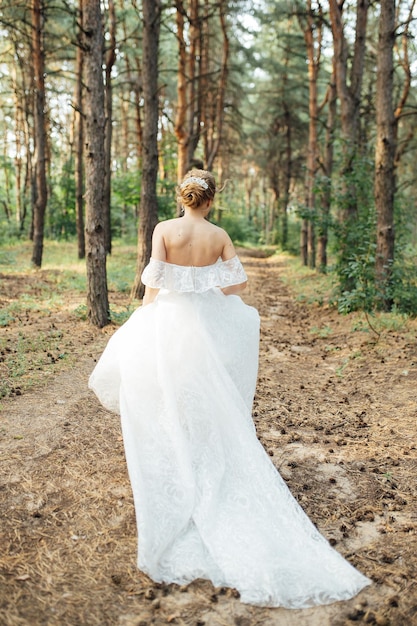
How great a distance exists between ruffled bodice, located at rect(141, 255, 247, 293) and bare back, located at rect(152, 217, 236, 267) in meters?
0.06

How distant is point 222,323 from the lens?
432 centimetres

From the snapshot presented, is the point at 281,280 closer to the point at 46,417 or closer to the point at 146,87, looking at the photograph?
the point at 146,87

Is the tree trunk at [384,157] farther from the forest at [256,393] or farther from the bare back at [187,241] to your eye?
the bare back at [187,241]

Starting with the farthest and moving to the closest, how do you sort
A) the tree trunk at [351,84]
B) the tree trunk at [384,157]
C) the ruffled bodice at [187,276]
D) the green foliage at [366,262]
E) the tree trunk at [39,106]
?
the tree trunk at [39,106], the tree trunk at [351,84], the tree trunk at [384,157], the green foliage at [366,262], the ruffled bodice at [187,276]

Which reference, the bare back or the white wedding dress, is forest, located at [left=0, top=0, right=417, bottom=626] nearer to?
the white wedding dress

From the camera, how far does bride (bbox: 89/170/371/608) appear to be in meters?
3.19

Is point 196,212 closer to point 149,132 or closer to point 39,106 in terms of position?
point 149,132

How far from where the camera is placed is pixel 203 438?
391 centimetres

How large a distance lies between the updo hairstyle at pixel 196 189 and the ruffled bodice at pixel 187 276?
0.53 metres

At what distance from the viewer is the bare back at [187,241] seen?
13.5 ft

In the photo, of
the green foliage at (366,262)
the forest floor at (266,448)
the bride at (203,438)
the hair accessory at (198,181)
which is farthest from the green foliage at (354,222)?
the hair accessory at (198,181)

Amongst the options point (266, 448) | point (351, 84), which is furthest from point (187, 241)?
point (351, 84)

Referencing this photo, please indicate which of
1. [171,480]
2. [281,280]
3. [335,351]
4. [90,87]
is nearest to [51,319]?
[90,87]

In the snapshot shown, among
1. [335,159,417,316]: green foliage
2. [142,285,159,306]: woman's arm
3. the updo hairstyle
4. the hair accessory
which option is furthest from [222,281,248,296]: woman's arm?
[335,159,417,316]: green foliage
